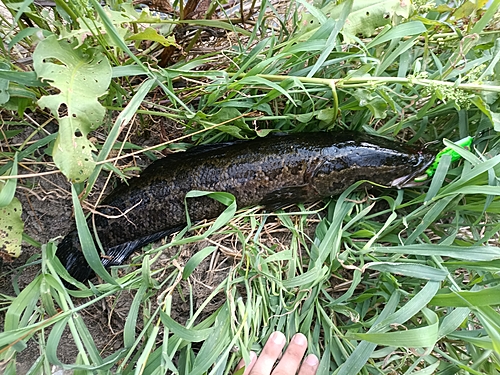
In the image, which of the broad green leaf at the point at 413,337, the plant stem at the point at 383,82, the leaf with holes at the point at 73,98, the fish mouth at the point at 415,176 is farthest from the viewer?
the fish mouth at the point at 415,176

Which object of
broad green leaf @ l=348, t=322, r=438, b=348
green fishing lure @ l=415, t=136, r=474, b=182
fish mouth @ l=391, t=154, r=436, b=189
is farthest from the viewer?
fish mouth @ l=391, t=154, r=436, b=189

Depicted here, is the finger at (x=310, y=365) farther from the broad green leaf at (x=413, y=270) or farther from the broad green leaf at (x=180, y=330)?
the broad green leaf at (x=180, y=330)

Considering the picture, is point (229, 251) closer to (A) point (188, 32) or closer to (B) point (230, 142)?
(B) point (230, 142)

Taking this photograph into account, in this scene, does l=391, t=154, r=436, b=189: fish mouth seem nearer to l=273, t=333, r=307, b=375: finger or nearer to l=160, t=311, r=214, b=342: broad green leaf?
l=273, t=333, r=307, b=375: finger

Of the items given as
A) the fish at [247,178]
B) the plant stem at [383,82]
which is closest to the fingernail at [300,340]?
the fish at [247,178]

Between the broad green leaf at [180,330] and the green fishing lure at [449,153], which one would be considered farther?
the green fishing lure at [449,153]

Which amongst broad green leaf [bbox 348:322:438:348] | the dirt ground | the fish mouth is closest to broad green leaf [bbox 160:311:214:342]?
the dirt ground

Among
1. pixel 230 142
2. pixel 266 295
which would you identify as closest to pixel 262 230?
pixel 266 295
